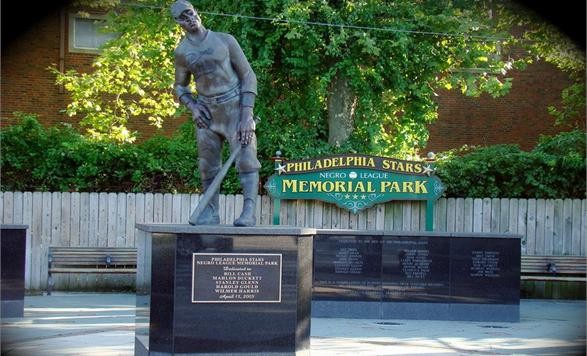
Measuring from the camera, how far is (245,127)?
1009 centimetres

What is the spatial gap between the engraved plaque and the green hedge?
8.76 meters

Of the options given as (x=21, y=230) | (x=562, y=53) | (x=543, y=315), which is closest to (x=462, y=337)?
(x=543, y=315)

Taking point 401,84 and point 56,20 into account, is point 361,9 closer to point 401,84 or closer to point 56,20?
point 401,84

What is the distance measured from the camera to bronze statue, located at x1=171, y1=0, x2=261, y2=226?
10078 millimetres

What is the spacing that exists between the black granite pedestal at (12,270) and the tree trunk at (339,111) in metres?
7.74

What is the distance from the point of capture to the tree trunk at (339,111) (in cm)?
1975

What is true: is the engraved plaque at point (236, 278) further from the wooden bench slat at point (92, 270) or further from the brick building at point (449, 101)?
the brick building at point (449, 101)

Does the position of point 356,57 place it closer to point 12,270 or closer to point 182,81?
point 12,270

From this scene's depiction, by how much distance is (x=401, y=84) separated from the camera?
19078 mm

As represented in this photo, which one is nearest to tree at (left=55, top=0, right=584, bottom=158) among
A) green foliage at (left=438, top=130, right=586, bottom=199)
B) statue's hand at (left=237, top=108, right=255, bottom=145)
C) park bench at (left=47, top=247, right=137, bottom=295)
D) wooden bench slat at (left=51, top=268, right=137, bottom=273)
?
green foliage at (left=438, top=130, right=586, bottom=199)

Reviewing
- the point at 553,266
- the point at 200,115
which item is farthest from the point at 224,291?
the point at 553,266

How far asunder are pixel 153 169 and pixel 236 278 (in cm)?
924

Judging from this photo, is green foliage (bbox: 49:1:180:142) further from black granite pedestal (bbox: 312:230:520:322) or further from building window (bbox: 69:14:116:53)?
black granite pedestal (bbox: 312:230:520:322)

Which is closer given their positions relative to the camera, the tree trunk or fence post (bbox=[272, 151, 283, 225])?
fence post (bbox=[272, 151, 283, 225])
